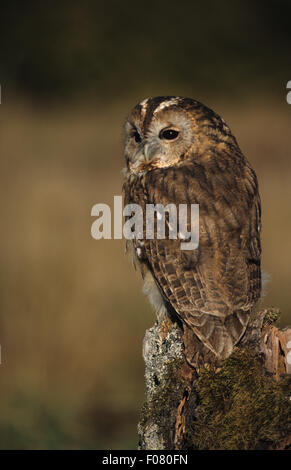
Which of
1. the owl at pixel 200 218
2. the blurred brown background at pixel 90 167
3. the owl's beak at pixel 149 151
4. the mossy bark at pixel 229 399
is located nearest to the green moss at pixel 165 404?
the mossy bark at pixel 229 399

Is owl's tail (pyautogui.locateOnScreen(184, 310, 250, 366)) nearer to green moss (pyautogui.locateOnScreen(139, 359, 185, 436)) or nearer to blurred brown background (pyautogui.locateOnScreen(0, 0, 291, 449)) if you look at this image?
green moss (pyautogui.locateOnScreen(139, 359, 185, 436))

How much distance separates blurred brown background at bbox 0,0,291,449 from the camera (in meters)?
4.32

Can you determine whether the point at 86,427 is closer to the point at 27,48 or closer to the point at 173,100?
the point at 173,100

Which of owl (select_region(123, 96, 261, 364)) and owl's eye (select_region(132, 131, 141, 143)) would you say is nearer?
owl (select_region(123, 96, 261, 364))

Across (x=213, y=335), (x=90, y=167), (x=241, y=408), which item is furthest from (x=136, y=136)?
(x=90, y=167)

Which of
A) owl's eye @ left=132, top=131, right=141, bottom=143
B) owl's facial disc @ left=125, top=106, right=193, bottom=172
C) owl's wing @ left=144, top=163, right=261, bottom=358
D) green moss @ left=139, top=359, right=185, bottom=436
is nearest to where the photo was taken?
green moss @ left=139, top=359, right=185, bottom=436

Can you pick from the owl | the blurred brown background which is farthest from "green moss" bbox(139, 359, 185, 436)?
the blurred brown background

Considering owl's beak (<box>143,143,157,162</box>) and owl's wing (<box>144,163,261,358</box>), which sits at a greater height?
owl's beak (<box>143,143,157,162</box>)

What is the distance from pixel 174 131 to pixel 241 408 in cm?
141

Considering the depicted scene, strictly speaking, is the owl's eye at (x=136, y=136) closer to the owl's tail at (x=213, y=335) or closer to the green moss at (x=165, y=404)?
the owl's tail at (x=213, y=335)

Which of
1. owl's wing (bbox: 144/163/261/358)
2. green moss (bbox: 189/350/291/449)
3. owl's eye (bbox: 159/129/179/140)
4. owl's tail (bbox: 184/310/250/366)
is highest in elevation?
owl's eye (bbox: 159/129/179/140)

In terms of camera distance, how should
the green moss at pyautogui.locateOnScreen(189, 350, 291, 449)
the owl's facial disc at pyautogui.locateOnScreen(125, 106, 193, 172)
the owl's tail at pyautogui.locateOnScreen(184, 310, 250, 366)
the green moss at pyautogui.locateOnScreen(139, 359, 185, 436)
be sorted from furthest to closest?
1. the owl's facial disc at pyautogui.locateOnScreen(125, 106, 193, 172)
2. the owl's tail at pyautogui.locateOnScreen(184, 310, 250, 366)
3. the green moss at pyautogui.locateOnScreen(139, 359, 185, 436)
4. the green moss at pyautogui.locateOnScreen(189, 350, 291, 449)

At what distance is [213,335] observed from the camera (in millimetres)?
2094

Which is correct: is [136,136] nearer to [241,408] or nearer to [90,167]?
[241,408]
